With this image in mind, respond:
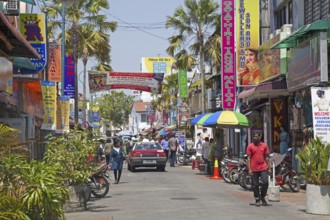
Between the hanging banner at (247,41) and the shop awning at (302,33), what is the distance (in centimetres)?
537

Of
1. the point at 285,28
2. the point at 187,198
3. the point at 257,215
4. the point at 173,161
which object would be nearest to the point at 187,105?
the point at 173,161

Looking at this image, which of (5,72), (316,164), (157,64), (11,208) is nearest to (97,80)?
(5,72)

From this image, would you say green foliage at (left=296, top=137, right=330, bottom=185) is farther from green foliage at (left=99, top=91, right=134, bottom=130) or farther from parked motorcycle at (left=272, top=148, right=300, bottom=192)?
green foliage at (left=99, top=91, right=134, bottom=130)

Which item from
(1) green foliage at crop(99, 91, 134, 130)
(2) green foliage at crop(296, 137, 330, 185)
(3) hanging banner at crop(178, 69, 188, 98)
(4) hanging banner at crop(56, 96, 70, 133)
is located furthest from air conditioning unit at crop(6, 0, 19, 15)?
(1) green foliage at crop(99, 91, 134, 130)

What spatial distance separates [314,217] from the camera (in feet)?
40.7

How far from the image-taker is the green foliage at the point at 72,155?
1363cm

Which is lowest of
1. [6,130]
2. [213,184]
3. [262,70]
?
[213,184]

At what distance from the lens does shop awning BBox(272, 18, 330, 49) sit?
17.1m

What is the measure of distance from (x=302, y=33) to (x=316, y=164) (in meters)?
6.88

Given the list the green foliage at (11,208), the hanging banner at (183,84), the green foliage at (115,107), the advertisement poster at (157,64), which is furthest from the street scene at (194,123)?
the green foliage at (115,107)

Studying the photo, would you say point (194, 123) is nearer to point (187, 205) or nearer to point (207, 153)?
point (207, 153)

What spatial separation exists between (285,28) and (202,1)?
12.6 m

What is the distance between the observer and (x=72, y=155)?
1378cm

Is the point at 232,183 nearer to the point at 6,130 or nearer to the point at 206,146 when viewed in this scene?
the point at 206,146
